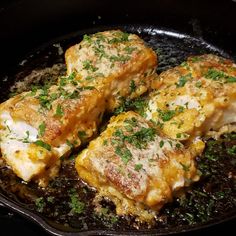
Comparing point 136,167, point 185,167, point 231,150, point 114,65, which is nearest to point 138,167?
point 136,167

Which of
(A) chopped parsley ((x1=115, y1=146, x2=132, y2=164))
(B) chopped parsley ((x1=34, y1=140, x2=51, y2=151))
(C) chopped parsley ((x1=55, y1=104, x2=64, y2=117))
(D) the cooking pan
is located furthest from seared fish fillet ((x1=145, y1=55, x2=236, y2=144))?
(B) chopped parsley ((x1=34, y1=140, x2=51, y2=151))

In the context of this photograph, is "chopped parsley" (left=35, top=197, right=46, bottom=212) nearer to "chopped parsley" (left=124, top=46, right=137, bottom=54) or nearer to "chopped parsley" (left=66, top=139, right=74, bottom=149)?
"chopped parsley" (left=66, top=139, right=74, bottom=149)

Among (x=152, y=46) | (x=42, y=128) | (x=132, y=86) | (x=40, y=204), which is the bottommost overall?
(x=40, y=204)

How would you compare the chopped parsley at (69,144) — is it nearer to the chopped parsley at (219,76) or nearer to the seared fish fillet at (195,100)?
the seared fish fillet at (195,100)

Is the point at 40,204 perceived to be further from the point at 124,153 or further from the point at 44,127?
the point at 124,153

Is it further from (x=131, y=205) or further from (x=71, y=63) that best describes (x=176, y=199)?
(x=71, y=63)

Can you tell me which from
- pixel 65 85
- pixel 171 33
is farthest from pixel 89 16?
pixel 65 85
